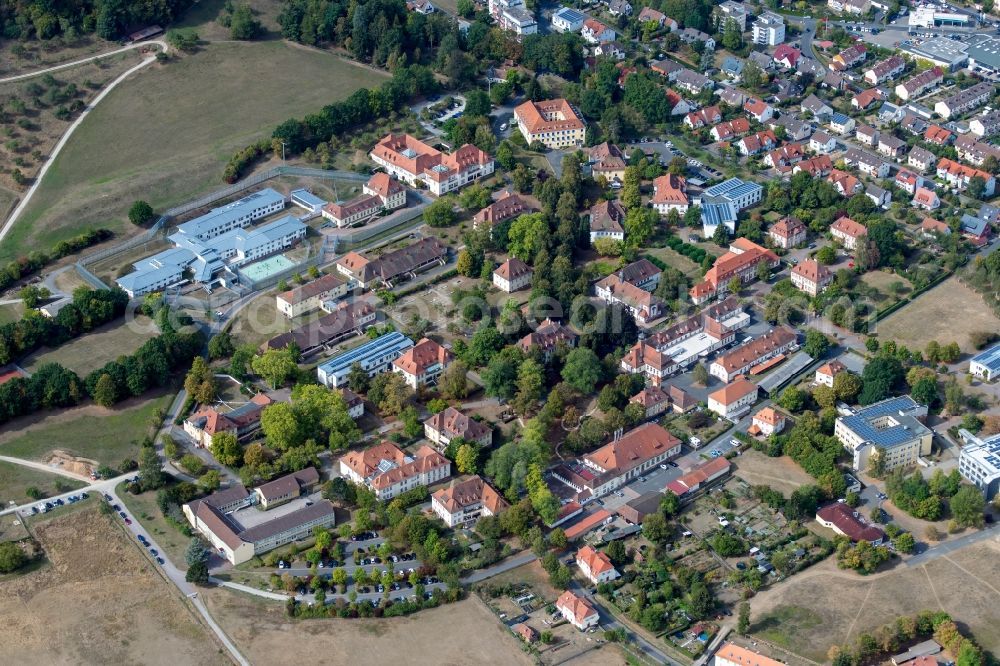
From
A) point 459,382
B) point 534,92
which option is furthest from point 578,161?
point 459,382

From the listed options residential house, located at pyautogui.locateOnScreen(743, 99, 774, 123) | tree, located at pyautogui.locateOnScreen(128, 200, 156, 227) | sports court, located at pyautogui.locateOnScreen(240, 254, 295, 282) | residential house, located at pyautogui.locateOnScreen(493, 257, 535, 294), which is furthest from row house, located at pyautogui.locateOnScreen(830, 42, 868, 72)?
Answer: tree, located at pyautogui.locateOnScreen(128, 200, 156, 227)

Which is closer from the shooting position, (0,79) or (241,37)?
(0,79)

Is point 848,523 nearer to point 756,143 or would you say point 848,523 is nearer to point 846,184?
point 846,184

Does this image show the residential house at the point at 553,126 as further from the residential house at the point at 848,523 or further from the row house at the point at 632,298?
the residential house at the point at 848,523

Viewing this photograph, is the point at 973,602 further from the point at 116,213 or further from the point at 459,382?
the point at 116,213

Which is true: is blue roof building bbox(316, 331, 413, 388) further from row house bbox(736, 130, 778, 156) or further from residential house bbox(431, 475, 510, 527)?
row house bbox(736, 130, 778, 156)

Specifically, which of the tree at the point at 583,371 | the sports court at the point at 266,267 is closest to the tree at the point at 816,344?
the tree at the point at 583,371

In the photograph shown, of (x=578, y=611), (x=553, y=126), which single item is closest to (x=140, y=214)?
(x=553, y=126)
